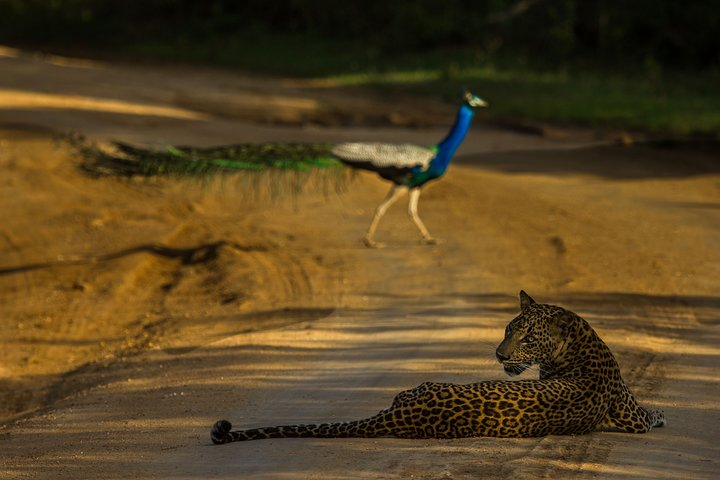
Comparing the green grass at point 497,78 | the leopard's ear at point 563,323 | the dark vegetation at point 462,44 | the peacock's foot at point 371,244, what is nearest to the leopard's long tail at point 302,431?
the leopard's ear at point 563,323

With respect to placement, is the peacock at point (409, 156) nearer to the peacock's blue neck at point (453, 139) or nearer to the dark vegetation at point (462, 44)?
the peacock's blue neck at point (453, 139)

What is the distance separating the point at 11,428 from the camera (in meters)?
9.41

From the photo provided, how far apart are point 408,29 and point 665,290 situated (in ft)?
77.9

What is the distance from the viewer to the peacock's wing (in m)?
14.2

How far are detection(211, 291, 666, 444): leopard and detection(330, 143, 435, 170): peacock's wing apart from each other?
6.53 metres

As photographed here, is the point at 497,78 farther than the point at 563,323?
Yes

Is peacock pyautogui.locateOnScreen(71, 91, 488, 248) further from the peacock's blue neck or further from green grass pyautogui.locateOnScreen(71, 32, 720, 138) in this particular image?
green grass pyautogui.locateOnScreen(71, 32, 720, 138)

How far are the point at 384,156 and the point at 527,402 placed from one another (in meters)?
7.03

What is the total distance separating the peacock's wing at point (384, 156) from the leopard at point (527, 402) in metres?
6.53

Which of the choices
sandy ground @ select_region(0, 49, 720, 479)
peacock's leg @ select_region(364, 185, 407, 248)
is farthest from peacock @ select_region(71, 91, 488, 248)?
sandy ground @ select_region(0, 49, 720, 479)

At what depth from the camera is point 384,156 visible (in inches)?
559

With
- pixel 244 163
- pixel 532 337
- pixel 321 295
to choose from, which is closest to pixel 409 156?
pixel 244 163

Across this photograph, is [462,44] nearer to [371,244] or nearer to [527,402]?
[371,244]

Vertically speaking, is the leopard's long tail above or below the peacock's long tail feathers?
below
